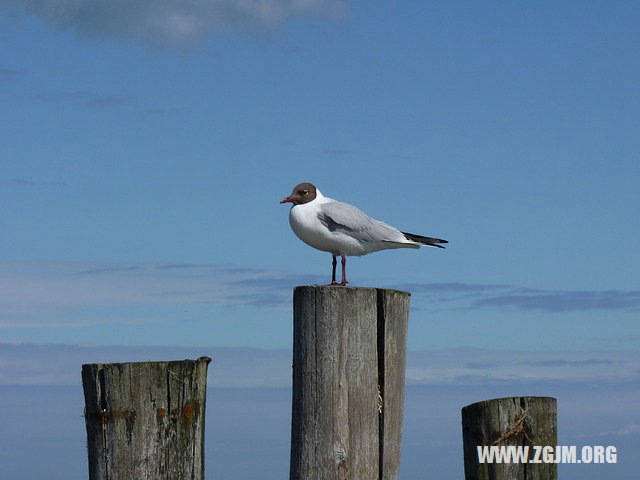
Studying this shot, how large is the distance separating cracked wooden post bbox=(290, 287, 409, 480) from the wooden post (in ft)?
2.00

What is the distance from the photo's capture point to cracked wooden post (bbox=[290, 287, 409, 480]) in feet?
20.5

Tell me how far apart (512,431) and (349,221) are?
4019mm

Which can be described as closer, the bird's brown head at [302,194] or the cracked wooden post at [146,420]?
the cracked wooden post at [146,420]

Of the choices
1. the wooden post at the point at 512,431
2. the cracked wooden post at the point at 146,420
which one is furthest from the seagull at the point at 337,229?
the cracked wooden post at the point at 146,420

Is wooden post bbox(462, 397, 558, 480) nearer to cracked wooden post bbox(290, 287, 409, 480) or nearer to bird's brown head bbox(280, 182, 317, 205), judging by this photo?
cracked wooden post bbox(290, 287, 409, 480)

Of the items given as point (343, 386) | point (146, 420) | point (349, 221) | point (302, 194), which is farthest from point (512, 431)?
point (302, 194)

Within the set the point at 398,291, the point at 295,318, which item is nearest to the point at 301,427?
the point at 295,318

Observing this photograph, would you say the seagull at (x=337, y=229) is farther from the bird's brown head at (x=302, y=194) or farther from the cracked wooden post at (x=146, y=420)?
the cracked wooden post at (x=146, y=420)

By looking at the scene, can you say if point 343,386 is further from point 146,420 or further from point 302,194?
point 302,194

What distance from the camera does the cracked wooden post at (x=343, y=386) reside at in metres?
6.25

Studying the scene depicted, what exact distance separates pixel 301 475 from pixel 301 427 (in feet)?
1.11

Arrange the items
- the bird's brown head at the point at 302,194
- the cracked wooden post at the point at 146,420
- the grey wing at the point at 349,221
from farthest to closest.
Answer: the bird's brown head at the point at 302,194, the grey wing at the point at 349,221, the cracked wooden post at the point at 146,420

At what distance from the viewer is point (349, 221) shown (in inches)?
384

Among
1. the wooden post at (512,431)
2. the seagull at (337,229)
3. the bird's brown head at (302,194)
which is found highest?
the bird's brown head at (302,194)
